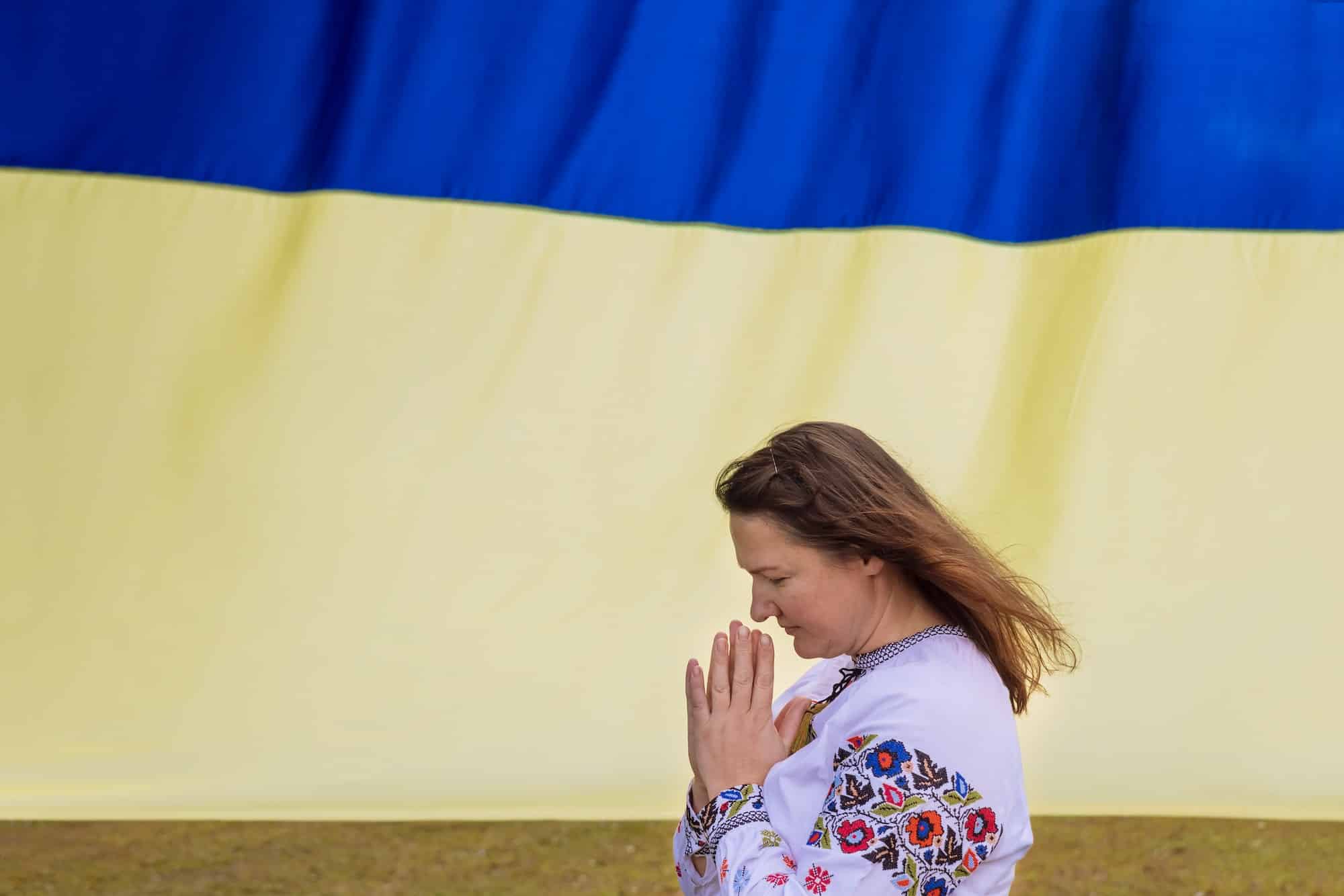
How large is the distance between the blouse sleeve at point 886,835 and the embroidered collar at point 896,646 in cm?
15

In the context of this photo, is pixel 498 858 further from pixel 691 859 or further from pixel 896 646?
pixel 896 646

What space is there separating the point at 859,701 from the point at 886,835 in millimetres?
158

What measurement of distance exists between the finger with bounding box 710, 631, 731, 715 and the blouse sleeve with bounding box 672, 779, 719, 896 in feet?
0.29

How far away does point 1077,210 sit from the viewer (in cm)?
258

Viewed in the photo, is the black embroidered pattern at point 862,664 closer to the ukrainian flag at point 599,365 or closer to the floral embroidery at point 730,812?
the floral embroidery at point 730,812

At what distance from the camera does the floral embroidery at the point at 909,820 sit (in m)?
1.33

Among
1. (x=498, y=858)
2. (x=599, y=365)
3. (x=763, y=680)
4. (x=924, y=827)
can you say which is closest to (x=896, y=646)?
(x=763, y=680)

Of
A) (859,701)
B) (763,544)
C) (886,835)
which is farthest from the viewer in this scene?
(763,544)

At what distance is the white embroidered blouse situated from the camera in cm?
133

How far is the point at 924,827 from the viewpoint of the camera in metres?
1.33

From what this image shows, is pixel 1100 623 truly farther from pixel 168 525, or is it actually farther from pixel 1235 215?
pixel 168 525

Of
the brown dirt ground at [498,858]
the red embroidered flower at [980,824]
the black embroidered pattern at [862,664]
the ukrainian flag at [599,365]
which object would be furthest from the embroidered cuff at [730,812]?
the brown dirt ground at [498,858]

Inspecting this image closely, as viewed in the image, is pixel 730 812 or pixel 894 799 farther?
pixel 730 812

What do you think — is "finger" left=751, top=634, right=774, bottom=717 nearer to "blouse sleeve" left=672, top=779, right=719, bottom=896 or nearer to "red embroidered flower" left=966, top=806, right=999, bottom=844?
"blouse sleeve" left=672, top=779, right=719, bottom=896
